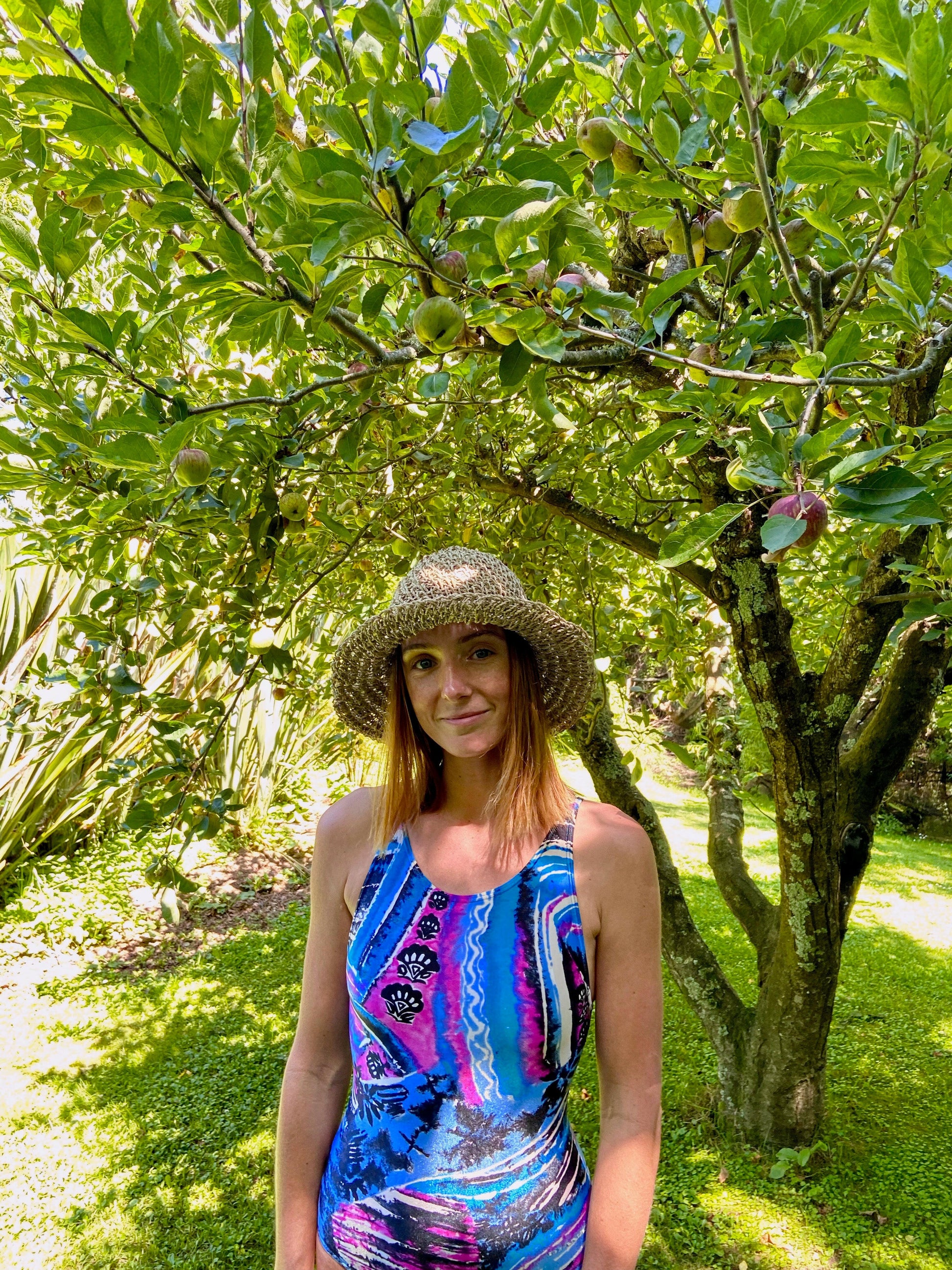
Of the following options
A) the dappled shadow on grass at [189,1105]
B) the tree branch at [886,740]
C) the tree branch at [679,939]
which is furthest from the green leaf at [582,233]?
the dappled shadow on grass at [189,1105]

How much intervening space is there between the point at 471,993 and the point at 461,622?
24.7 inches

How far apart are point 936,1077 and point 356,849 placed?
356cm

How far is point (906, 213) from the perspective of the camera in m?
1.23

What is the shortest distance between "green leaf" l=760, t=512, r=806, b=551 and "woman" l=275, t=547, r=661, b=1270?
27.3 inches

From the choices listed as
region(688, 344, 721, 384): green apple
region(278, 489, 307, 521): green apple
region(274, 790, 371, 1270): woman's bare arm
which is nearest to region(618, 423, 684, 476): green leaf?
region(688, 344, 721, 384): green apple

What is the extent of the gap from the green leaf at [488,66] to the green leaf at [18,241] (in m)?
0.71

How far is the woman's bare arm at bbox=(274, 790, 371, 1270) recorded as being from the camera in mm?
1486

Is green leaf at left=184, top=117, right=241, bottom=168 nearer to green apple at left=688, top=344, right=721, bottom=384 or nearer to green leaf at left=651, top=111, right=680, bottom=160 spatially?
green leaf at left=651, top=111, right=680, bottom=160

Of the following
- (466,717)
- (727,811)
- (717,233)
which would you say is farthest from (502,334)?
(727,811)

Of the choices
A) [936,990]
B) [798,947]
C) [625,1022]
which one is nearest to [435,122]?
[625,1022]

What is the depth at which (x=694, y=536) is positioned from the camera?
40.1 inches

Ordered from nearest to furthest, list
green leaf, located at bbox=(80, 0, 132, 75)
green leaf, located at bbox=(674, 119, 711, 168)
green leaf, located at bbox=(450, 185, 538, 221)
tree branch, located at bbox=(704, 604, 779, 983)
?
1. green leaf, located at bbox=(80, 0, 132, 75)
2. green leaf, located at bbox=(450, 185, 538, 221)
3. green leaf, located at bbox=(674, 119, 711, 168)
4. tree branch, located at bbox=(704, 604, 779, 983)

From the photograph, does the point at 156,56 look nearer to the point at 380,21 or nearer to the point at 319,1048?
Result: the point at 380,21

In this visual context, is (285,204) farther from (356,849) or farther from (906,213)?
(356,849)
